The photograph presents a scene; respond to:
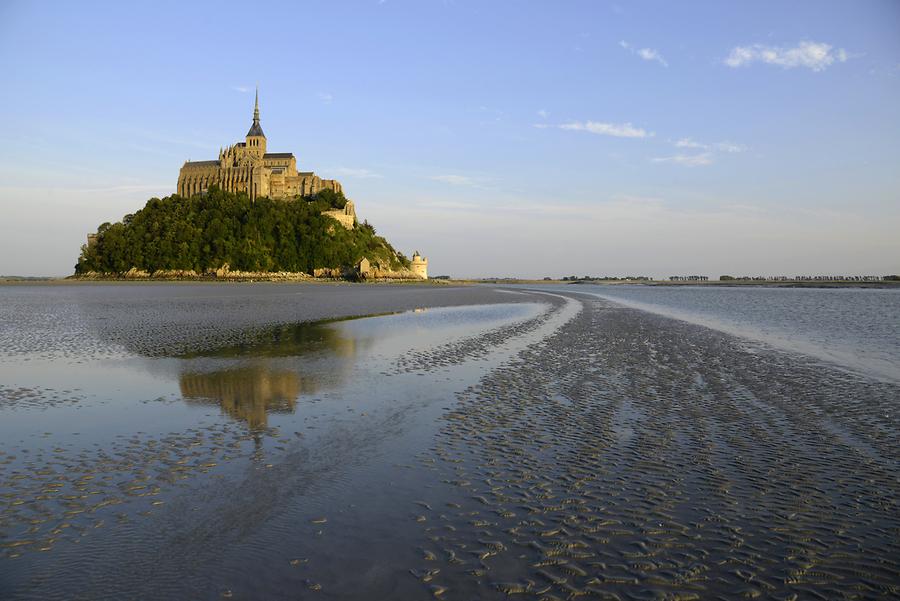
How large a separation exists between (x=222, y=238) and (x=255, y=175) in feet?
87.4

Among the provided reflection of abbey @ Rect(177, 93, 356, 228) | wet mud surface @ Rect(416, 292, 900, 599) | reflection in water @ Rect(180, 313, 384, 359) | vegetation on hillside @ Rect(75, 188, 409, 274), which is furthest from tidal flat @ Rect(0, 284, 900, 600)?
reflection of abbey @ Rect(177, 93, 356, 228)

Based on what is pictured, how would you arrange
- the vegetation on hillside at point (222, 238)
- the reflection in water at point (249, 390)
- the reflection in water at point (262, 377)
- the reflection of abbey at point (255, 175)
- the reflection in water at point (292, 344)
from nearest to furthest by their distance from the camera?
the reflection in water at point (249, 390)
the reflection in water at point (262, 377)
the reflection in water at point (292, 344)
the vegetation on hillside at point (222, 238)
the reflection of abbey at point (255, 175)

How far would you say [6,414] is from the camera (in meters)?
9.82

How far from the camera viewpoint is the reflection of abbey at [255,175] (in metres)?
165

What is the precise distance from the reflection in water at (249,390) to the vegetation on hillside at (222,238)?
486ft

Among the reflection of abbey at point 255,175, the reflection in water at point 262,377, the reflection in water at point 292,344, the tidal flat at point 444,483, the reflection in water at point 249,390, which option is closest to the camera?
the tidal flat at point 444,483

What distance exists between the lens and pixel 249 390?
12.2 m

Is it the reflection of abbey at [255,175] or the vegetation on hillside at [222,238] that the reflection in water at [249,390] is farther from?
the reflection of abbey at [255,175]

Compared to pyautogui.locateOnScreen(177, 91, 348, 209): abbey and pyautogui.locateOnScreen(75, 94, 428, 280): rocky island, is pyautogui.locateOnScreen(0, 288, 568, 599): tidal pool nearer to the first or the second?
pyautogui.locateOnScreen(75, 94, 428, 280): rocky island

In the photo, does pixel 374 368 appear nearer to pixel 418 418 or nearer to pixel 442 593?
pixel 418 418

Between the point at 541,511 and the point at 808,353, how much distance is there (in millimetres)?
18376

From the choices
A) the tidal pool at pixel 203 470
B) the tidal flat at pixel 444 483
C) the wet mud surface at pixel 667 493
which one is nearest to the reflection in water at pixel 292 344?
the tidal pool at pixel 203 470

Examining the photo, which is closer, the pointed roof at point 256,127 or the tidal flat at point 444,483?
the tidal flat at point 444,483

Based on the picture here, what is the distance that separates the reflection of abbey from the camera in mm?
165375
